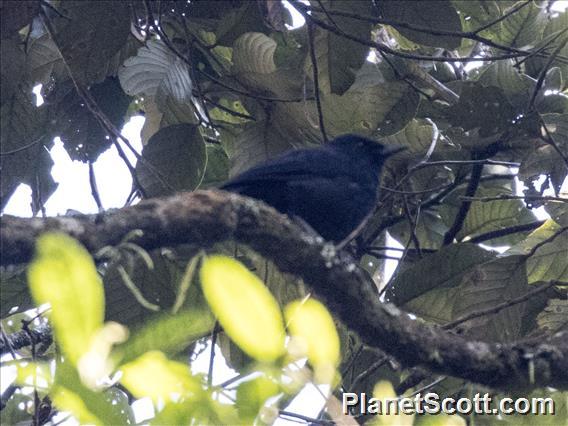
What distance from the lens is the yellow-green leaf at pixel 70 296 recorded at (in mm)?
1204

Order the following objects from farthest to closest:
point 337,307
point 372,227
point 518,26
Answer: point 372,227 → point 518,26 → point 337,307

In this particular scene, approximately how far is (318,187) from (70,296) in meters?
2.97

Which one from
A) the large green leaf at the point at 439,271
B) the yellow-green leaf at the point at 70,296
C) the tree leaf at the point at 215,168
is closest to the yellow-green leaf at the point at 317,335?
the yellow-green leaf at the point at 70,296

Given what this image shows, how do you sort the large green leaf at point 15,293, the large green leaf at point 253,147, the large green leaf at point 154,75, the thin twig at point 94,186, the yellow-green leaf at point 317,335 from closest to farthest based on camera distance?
the yellow-green leaf at point 317,335
the large green leaf at point 15,293
the large green leaf at point 154,75
the large green leaf at point 253,147
the thin twig at point 94,186

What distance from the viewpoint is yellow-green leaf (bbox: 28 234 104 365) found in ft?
3.95

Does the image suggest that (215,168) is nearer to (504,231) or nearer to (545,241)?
(504,231)

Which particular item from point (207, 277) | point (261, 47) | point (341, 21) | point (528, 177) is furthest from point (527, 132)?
point (207, 277)

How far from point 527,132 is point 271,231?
70.2 inches

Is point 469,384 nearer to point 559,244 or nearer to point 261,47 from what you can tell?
point 559,244

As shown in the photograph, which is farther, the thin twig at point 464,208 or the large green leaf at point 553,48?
the thin twig at point 464,208

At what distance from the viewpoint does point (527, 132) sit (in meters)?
4.04

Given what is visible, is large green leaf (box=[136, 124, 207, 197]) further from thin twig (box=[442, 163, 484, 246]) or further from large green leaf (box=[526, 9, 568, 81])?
large green leaf (box=[526, 9, 568, 81])

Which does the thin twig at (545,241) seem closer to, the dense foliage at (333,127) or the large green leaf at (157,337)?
the dense foliage at (333,127)

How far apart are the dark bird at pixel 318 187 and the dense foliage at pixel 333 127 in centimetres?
14
